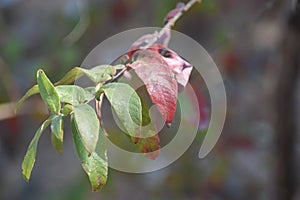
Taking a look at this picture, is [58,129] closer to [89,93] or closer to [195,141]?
[89,93]

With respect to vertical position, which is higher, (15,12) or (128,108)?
(128,108)

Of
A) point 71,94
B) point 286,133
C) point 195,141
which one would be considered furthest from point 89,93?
point 195,141

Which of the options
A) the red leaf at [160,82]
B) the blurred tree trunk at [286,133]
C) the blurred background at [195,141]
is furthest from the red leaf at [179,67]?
the blurred background at [195,141]

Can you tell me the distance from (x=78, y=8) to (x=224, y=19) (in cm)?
51

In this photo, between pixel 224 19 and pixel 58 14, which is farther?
pixel 58 14

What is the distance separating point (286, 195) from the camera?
1.45m

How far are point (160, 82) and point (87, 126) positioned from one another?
13 cm

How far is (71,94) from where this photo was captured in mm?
730

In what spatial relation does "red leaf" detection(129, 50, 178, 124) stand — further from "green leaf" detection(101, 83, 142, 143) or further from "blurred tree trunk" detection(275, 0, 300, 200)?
"blurred tree trunk" detection(275, 0, 300, 200)

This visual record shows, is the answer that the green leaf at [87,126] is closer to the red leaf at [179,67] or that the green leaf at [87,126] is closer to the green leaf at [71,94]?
the green leaf at [71,94]

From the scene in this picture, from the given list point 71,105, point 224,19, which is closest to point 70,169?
point 224,19

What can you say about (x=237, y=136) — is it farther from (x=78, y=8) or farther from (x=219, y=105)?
(x=219, y=105)

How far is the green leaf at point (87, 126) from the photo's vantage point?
64 centimetres

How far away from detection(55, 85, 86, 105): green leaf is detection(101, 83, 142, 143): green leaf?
0.04 m
